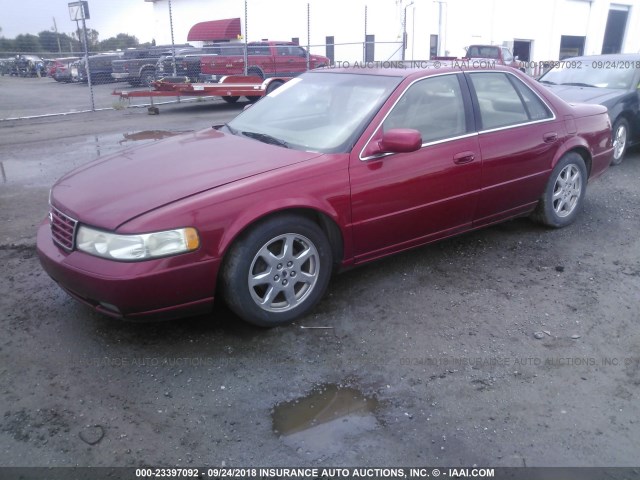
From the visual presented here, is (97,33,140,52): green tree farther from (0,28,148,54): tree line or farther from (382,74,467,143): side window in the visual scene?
(382,74,467,143): side window

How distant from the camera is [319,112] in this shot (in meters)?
4.15

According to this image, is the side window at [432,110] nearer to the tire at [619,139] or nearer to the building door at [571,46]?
the tire at [619,139]

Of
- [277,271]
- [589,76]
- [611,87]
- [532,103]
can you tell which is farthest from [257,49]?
[277,271]

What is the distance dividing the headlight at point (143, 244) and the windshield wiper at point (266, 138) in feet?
3.60

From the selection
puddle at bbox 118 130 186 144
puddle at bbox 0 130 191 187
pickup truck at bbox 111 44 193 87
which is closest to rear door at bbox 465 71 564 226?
puddle at bbox 0 130 191 187

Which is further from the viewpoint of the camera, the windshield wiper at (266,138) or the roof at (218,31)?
the roof at (218,31)

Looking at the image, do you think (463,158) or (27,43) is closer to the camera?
(463,158)

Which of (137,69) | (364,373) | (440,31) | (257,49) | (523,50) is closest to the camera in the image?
(364,373)

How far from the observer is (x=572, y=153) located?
5.03 meters

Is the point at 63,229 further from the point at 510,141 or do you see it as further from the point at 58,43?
the point at 58,43

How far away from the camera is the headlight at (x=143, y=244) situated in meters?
2.97

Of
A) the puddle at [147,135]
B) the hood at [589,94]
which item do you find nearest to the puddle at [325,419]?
the hood at [589,94]

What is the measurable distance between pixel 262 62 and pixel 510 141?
49.9 ft

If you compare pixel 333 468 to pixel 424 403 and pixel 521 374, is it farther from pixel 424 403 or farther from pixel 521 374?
pixel 521 374
